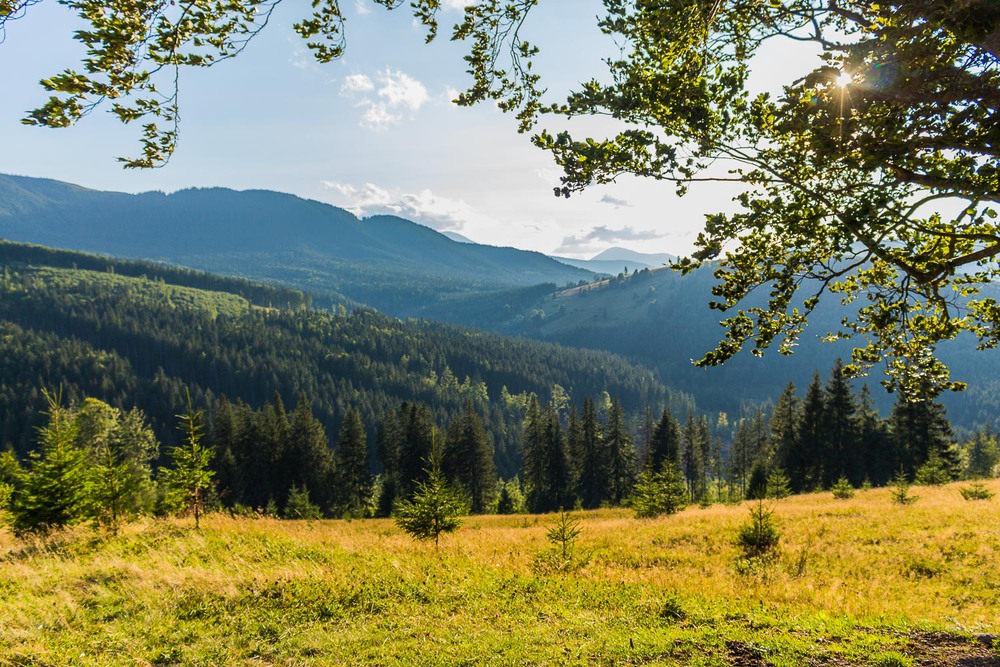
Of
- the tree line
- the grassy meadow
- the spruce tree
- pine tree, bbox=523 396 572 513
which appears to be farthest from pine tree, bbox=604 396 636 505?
the grassy meadow

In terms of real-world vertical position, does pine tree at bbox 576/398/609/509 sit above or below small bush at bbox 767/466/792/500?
below

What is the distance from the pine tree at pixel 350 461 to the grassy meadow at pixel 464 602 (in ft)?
143

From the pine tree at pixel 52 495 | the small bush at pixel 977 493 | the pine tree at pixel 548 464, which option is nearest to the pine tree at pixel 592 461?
the pine tree at pixel 548 464

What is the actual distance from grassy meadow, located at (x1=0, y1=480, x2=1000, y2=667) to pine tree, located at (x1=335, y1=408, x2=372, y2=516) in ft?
143

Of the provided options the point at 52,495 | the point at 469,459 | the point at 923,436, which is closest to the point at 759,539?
the point at 52,495

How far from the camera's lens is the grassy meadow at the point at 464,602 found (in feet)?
25.1

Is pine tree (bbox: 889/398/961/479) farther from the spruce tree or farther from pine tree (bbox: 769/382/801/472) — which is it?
the spruce tree

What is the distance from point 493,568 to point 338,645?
5.80 metres

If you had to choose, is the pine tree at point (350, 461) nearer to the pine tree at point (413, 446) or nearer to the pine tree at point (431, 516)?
the pine tree at point (413, 446)

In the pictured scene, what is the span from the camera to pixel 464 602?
10453mm

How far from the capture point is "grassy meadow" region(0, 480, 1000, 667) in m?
7.64

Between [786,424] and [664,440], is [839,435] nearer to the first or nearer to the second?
[786,424]

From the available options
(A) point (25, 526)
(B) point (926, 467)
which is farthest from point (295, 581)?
(B) point (926, 467)

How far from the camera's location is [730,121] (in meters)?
6.62
